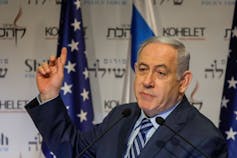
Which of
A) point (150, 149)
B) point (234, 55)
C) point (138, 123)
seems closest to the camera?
point (150, 149)

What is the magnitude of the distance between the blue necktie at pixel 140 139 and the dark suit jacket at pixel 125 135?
0.04m

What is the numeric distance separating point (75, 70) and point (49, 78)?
3.65 feet

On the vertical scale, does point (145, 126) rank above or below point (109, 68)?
below

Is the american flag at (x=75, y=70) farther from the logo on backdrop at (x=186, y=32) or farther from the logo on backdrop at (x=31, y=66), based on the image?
the logo on backdrop at (x=186, y=32)

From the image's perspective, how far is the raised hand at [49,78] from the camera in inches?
68.4

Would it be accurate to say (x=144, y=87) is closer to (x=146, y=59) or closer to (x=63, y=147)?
(x=146, y=59)

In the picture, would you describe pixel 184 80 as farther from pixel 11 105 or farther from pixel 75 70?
pixel 11 105

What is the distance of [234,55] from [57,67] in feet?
4.71

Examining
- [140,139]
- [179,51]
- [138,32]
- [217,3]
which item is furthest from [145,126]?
[217,3]

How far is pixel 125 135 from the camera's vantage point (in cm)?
174

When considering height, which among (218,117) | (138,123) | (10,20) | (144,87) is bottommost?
(218,117)

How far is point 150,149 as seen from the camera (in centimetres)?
161

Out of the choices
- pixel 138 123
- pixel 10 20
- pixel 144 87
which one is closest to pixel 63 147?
pixel 138 123

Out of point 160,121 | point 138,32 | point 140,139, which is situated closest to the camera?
point 160,121
